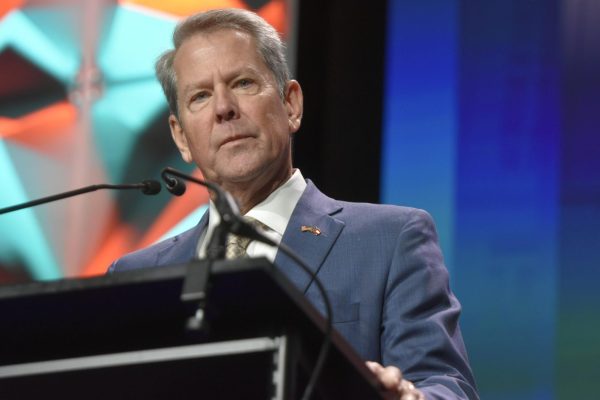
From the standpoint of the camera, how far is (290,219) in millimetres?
2488

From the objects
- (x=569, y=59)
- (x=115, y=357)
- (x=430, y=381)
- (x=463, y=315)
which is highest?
(x=569, y=59)

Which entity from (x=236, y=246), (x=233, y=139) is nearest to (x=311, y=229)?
(x=236, y=246)

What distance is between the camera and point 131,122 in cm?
369

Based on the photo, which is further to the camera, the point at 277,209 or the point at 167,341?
the point at 277,209

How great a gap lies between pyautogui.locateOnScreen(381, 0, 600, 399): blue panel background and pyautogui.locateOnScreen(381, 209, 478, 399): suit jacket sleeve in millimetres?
851

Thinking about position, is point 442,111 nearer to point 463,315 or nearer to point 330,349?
point 463,315

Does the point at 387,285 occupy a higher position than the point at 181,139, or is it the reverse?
the point at 181,139

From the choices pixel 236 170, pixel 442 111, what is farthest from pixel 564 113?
pixel 236 170

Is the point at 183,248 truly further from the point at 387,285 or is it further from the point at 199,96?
the point at 387,285

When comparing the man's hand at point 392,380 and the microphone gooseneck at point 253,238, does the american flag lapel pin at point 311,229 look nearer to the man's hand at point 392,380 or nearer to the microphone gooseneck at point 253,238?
the man's hand at point 392,380

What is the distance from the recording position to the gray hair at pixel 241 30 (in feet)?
8.84

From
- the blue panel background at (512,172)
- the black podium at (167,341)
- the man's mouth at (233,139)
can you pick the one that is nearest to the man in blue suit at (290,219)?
the man's mouth at (233,139)

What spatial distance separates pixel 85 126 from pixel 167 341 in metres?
2.34

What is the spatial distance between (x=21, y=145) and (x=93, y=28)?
18.5 inches
